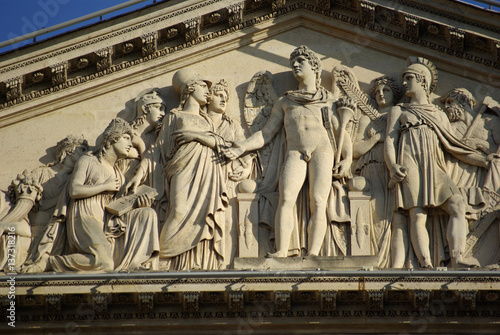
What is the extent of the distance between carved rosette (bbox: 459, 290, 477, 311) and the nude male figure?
7.91 ft

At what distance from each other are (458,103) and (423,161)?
4.72 feet

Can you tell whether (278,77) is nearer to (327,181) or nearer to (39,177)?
(327,181)

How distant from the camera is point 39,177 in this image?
2045 centimetres

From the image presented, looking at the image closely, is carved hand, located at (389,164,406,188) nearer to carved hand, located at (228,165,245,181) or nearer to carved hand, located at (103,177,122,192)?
carved hand, located at (228,165,245,181)

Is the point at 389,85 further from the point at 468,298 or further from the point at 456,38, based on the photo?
the point at 468,298

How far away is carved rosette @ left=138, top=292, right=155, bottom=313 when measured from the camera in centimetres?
1862

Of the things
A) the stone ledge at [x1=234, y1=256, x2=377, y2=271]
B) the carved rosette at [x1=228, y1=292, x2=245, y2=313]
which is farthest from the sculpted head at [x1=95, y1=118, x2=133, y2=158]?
the carved rosette at [x1=228, y1=292, x2=245, y2=313]

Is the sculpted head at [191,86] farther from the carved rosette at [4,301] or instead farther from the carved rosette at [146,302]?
the carved rosette at [4,301]

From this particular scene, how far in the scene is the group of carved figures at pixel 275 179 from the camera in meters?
19.5

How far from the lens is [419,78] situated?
2088cm

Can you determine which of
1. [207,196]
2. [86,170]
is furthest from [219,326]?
[86,170]

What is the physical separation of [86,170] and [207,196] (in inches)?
81.4

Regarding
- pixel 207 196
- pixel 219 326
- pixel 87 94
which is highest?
pixel 87 94

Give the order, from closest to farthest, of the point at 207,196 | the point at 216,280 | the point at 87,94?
the point at 216,280 → the point at 207,196 → the point at 87,94
